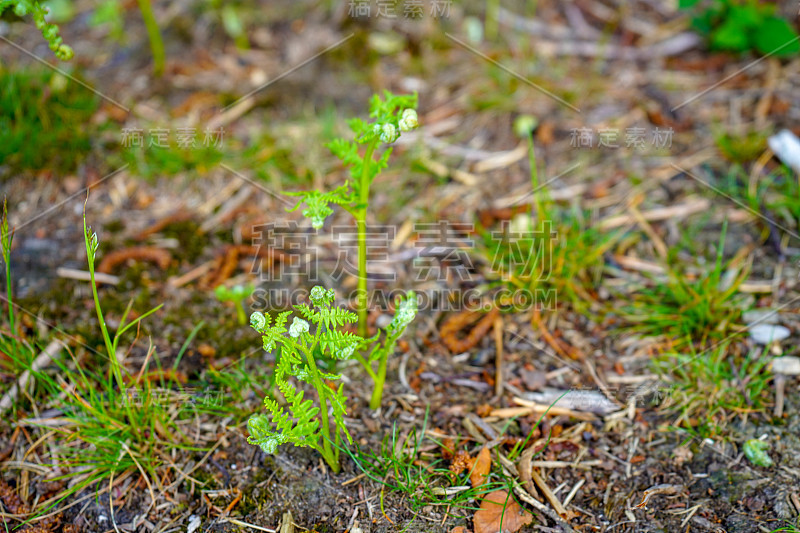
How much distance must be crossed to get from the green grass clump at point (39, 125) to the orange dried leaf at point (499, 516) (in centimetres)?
272

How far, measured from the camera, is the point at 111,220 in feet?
9.95

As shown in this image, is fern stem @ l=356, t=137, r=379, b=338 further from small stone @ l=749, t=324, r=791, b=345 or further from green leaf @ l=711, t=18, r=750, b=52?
green leaf @ l=711, t=18, r=750, b=52

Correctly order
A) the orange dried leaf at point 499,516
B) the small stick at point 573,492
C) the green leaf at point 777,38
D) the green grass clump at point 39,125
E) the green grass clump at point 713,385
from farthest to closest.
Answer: the green leaf at point 777,38, the green grass clump at point 39,125, the green grass clump at point 713,385, the small stick at point 573,492, the orange dried leaf at point 499,516

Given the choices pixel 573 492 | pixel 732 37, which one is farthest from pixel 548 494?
pixel 732 37

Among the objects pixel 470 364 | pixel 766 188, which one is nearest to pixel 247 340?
pixel 470 364

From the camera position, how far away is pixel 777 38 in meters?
3.48

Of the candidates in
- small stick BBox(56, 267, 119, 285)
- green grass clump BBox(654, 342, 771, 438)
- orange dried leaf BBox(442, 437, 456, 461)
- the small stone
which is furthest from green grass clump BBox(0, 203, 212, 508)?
the small stone

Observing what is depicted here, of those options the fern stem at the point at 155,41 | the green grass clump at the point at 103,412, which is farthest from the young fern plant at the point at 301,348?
the fern stem at the point at 155,41

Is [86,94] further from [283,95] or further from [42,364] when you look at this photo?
[42,364]

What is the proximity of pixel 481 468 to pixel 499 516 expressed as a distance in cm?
17

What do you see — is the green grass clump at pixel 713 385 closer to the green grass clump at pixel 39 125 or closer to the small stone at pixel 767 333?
the small stone at pixel 767 333

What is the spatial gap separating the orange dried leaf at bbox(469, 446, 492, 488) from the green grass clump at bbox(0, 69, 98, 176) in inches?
103

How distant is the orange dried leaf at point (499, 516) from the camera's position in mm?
1929

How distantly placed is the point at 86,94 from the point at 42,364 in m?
1.82
